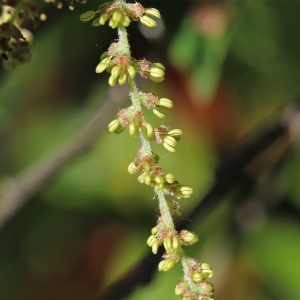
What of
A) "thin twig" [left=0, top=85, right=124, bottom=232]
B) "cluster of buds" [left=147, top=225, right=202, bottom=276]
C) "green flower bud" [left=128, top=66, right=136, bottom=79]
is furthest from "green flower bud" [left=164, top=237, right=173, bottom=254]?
"thin twig" [left=0, top=85, right=124, bottom=232]

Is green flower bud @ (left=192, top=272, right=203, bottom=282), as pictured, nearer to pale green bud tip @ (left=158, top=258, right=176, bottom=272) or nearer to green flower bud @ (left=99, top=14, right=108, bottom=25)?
pale green bud tip @ (left=158, top=258, right=176, bottom=272)

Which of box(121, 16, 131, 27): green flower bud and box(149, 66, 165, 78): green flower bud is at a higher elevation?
box(121, 16, 131, 27): green flower bud

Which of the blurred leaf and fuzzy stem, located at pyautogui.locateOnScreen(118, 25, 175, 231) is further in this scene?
the blurred leaf

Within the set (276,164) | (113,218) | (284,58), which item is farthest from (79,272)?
(284,58)

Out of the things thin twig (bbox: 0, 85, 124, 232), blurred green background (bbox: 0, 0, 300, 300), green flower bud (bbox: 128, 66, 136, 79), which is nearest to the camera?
green flower bud (bbox: 128, 66, 136, 79)

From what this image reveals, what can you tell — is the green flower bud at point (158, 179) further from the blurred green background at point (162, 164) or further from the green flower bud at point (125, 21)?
the blurred green background at point (162, 164)

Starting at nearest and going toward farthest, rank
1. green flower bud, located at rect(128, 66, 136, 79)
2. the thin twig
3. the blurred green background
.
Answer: green flower bud, located at rect(128, 66, 136, 79)
the thin twig
the blurred green background
